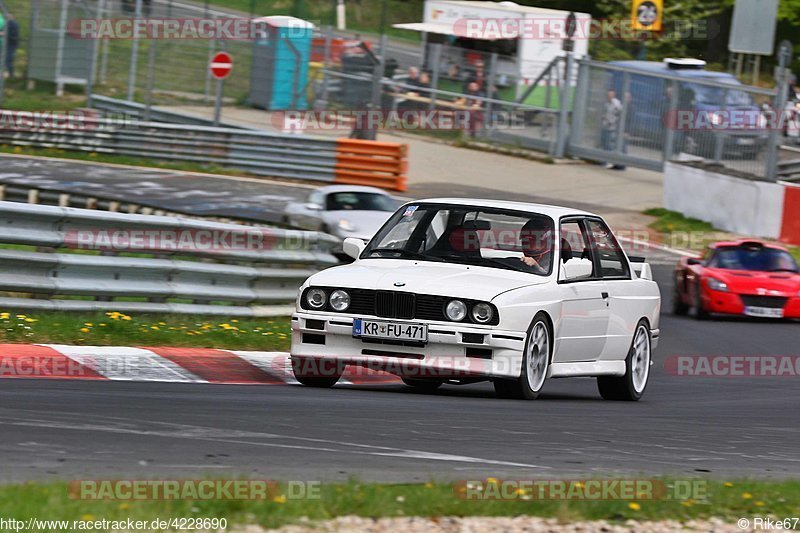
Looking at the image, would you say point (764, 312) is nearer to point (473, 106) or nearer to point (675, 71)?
point (675, 71)

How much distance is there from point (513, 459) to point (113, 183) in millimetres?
20124

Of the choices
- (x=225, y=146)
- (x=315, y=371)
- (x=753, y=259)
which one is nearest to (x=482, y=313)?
(x=315, y=371)

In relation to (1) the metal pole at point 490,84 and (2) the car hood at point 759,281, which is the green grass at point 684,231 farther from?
(1) the metal pole at point 490,84

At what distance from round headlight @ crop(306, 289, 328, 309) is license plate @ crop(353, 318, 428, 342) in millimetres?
317

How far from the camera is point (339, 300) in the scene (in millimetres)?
9602

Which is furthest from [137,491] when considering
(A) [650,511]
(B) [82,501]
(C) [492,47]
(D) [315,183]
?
(C) [492,47]

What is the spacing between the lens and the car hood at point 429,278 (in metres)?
9.42

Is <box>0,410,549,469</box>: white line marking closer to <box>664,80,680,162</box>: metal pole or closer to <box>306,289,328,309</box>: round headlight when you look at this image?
<box>306,289,328,309</box>: round headlight

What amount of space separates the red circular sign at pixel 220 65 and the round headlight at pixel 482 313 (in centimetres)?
2250

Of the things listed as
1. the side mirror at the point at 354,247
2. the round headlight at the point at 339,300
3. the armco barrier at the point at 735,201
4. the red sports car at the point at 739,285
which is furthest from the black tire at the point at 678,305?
the round headlight at the point at 339,300

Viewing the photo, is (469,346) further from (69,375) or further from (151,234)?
(151,234)

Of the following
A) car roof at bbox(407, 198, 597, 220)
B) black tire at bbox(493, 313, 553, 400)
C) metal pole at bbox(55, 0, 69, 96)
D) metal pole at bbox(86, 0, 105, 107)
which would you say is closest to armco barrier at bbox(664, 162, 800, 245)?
metal pole at bbox(86, 0, 105, 107)

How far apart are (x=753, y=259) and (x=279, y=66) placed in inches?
560

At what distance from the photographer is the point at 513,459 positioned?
23.4 feet
